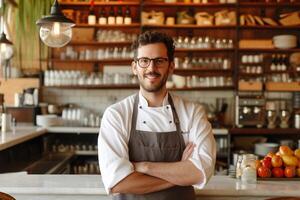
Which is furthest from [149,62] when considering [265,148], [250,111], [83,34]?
[83,34]

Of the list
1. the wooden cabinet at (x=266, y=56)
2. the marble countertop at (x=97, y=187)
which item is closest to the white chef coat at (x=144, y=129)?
the marble countertop at (x=97, y=187)

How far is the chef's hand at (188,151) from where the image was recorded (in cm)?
221

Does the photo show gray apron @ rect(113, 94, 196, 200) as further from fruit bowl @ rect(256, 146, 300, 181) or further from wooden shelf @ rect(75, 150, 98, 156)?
wooden shelf @ rect(75, 150, 98, 156)

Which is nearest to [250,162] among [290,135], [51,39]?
[51,39]

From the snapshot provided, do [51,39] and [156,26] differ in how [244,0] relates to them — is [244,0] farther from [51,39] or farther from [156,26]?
[51,39]

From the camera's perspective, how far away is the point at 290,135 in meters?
6.93

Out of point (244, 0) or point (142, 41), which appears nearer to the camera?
point (142, 41)

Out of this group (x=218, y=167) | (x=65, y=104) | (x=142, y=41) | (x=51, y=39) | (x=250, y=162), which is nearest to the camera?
(x=142, y=41)

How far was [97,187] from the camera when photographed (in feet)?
8.37

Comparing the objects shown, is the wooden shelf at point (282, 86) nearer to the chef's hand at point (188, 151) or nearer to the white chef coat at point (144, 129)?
the white chef coat at point (144, 129)

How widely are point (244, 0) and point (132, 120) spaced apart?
5344 mm

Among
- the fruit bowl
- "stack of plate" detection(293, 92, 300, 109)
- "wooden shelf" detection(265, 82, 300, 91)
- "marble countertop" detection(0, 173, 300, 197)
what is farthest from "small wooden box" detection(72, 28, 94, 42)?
the fruit bowl

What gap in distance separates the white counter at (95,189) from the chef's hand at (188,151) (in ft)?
1.34

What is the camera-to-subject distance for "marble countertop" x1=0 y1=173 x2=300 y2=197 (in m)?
2.52
